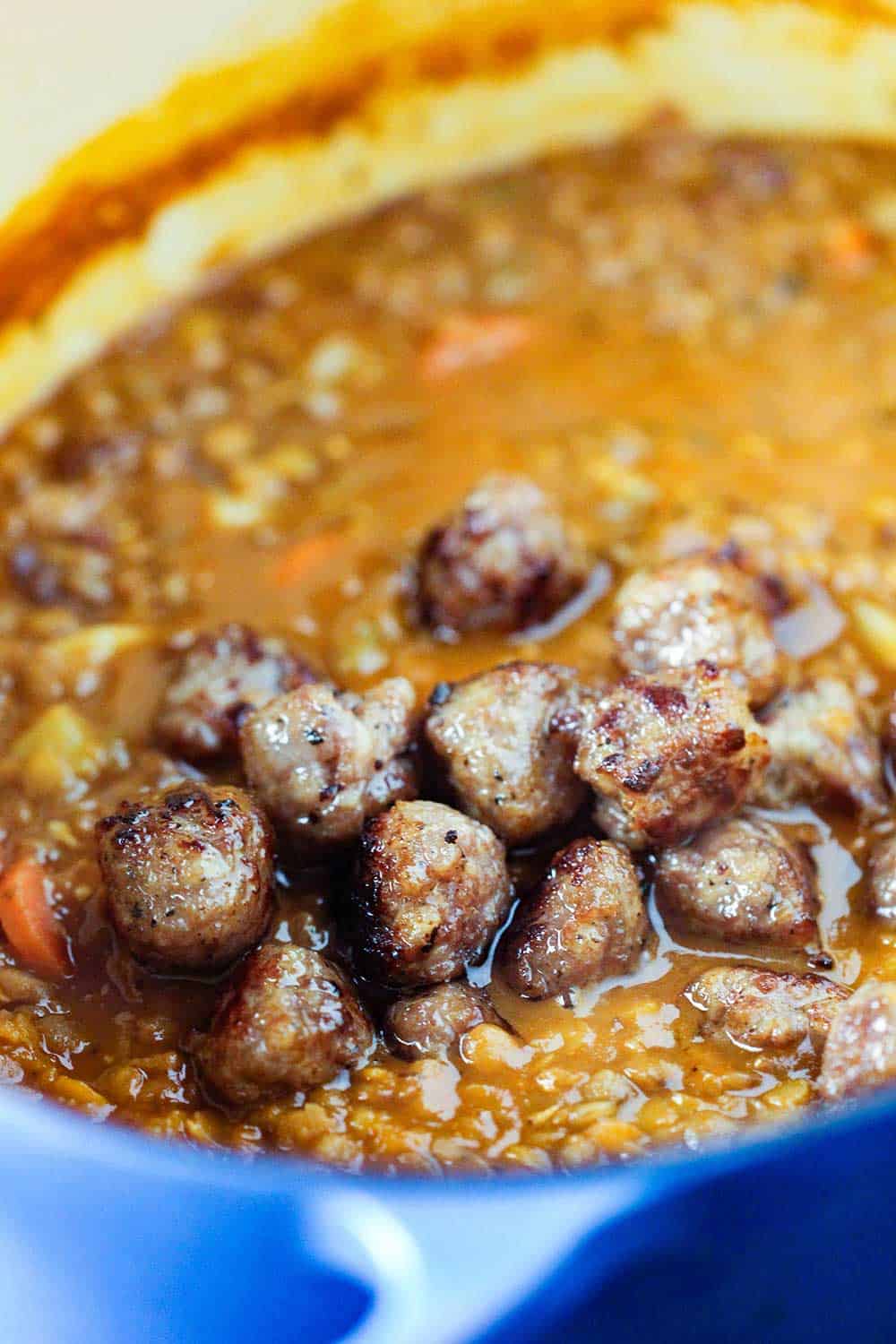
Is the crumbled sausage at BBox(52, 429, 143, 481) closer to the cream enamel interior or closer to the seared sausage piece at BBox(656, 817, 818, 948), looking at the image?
the cream enamel interior

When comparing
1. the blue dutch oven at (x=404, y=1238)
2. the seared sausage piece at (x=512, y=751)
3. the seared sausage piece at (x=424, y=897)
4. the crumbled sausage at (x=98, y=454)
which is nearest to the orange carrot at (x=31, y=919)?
the seared sausage piece at (x=424, y=897)

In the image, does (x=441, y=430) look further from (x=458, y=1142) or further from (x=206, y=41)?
(x=458, y=1142)

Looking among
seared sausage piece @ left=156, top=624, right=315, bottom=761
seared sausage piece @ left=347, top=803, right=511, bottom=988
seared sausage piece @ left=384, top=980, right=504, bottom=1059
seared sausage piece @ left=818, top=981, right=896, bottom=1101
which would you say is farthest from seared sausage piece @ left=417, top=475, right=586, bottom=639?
seared sausage piece @ left=818, top=981, right=896, bottom=1101

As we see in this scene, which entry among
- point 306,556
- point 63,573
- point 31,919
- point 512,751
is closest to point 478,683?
point 512,751

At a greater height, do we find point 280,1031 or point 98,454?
point 98,454

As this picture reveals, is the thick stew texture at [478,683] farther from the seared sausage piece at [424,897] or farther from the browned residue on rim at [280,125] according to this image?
the browned residue on rim at [280,125]

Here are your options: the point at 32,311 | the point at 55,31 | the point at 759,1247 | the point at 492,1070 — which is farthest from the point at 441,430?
the point at 759,1247

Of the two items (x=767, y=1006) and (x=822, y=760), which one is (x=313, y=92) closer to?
(x=822, y=760)
